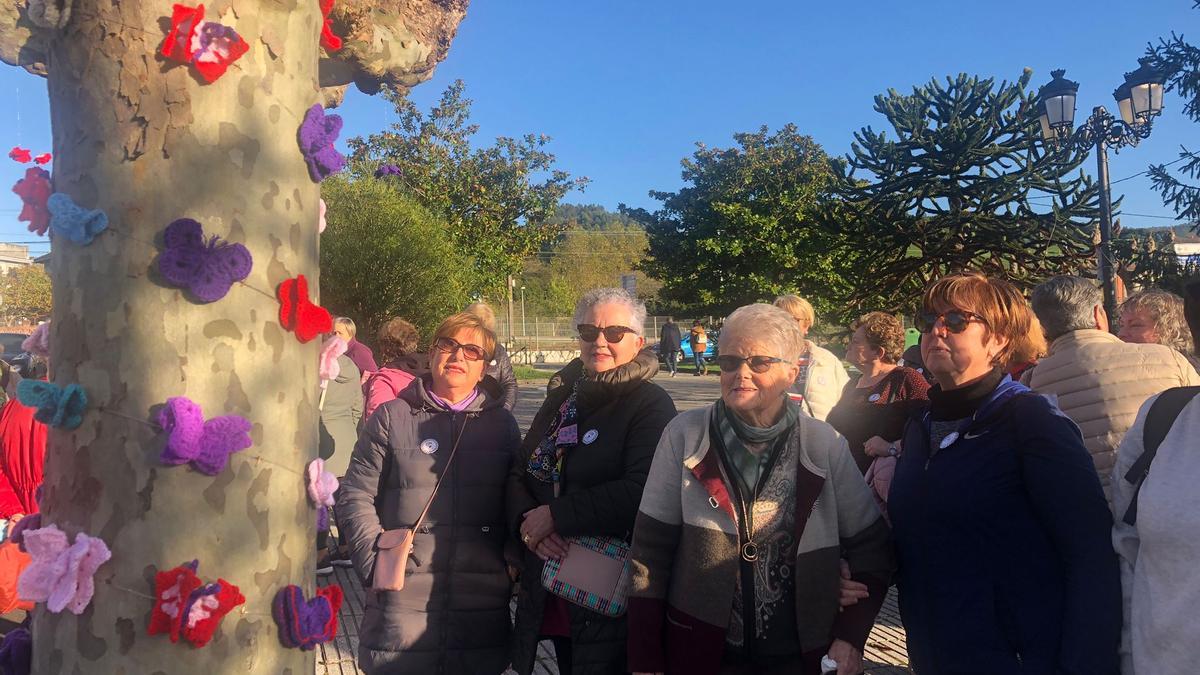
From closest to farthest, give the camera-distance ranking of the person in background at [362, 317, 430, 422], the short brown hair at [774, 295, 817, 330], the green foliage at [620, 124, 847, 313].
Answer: the short brown hair at [774, 295, 817, 330] → the person in background at [362, 317, 430, 422] → the green foliage at [620, 124, 847, 313]

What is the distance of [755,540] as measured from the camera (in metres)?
2.21

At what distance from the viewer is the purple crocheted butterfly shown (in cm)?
148

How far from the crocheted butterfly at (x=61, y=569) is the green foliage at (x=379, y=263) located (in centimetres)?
1409

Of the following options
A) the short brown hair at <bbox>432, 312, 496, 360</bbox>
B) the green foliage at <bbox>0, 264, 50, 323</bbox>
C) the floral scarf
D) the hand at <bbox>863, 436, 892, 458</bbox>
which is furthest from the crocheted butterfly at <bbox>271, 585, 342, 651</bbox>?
the green foliage at <bbox>0, 264, 50, 323</bbox>

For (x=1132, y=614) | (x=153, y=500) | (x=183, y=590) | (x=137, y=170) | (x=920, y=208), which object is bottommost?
(x=1132, y=614)

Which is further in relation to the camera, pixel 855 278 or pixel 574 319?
pixel 855 278

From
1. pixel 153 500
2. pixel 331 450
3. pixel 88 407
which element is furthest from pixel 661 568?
pixel 331 450

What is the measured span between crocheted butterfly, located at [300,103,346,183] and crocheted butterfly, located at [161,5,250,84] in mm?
204

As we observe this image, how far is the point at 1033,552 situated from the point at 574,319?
5.34 ft

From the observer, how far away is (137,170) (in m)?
1.50

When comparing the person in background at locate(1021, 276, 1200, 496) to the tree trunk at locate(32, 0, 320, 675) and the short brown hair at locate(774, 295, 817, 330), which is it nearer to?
the short brown hair at locate(774, 295, 817, 330)

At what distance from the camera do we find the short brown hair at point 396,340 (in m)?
5.75

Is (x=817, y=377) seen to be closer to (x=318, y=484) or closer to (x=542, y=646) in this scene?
(x=542, y=646)

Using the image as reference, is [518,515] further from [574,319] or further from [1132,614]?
[1132,614]
